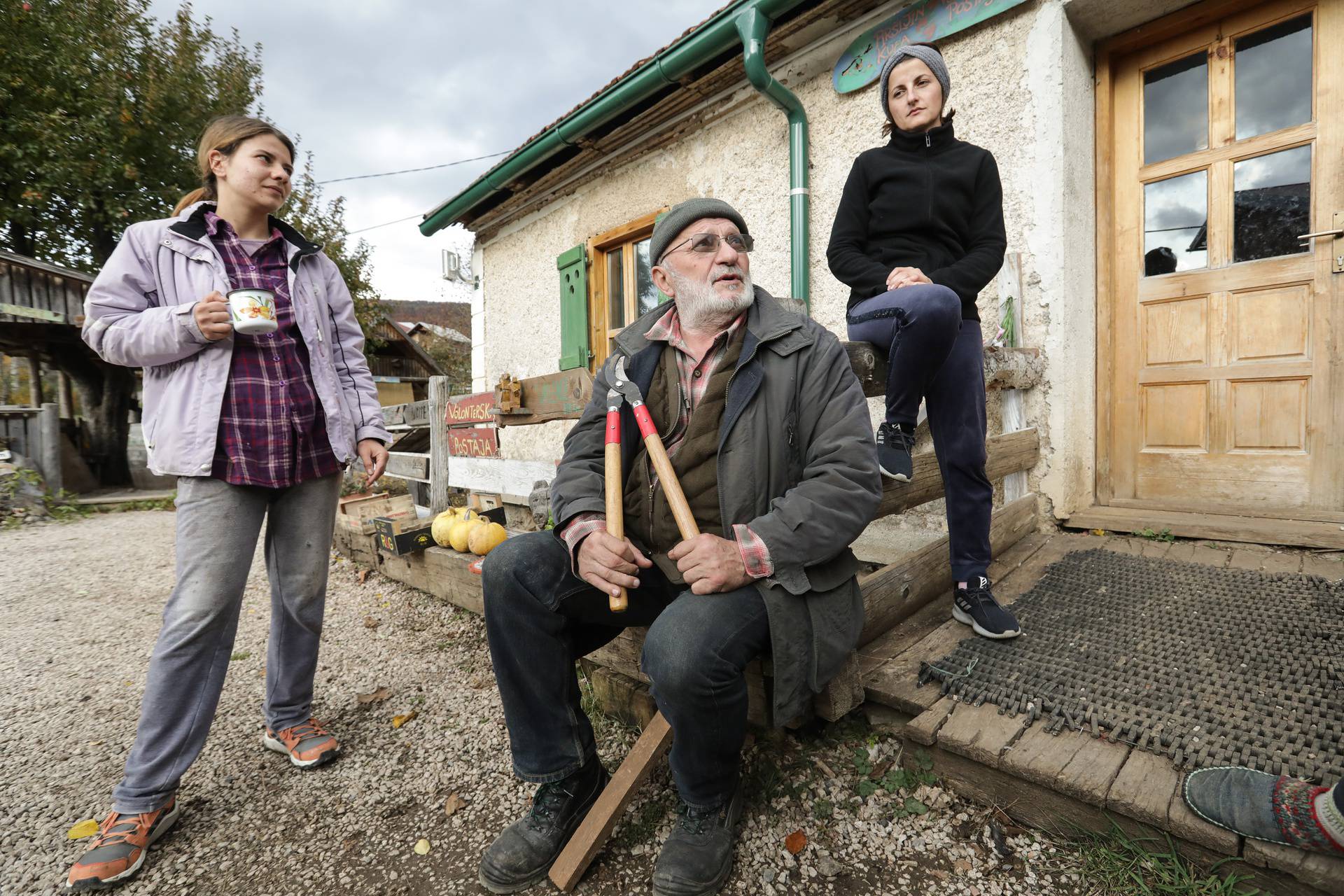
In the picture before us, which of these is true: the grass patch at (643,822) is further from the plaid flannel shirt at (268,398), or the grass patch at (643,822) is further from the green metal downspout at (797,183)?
the green metal downspout at (797,183)

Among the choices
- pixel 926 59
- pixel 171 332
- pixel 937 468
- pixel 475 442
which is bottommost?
pixel 937 468

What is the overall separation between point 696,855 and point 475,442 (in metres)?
2.91

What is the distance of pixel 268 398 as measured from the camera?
1951 millimetres

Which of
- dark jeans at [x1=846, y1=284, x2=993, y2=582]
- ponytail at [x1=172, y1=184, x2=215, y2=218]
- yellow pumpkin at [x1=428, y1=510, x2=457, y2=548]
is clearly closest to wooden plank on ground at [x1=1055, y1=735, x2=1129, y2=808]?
dark jeans at [x1=846, y1=284, x2=993, y2=582]

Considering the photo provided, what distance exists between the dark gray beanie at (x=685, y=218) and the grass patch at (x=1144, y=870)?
5.93 ft

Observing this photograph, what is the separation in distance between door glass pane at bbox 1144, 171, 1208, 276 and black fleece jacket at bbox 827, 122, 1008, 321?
6.40 ft

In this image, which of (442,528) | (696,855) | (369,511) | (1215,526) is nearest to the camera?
(696,855)

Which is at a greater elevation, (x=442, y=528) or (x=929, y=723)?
(x=442, y=528)

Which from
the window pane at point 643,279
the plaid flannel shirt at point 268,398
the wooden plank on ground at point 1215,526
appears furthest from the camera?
the window pane at point 643,279

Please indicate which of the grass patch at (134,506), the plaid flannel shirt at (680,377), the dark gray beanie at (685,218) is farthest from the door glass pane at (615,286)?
the grass patch at (134,506)

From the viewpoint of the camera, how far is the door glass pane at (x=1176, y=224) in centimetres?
333

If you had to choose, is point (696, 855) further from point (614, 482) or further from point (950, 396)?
point (950, 396)

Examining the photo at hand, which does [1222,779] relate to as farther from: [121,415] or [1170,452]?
[121,415]

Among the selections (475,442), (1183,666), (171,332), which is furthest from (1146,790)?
(475,442)
